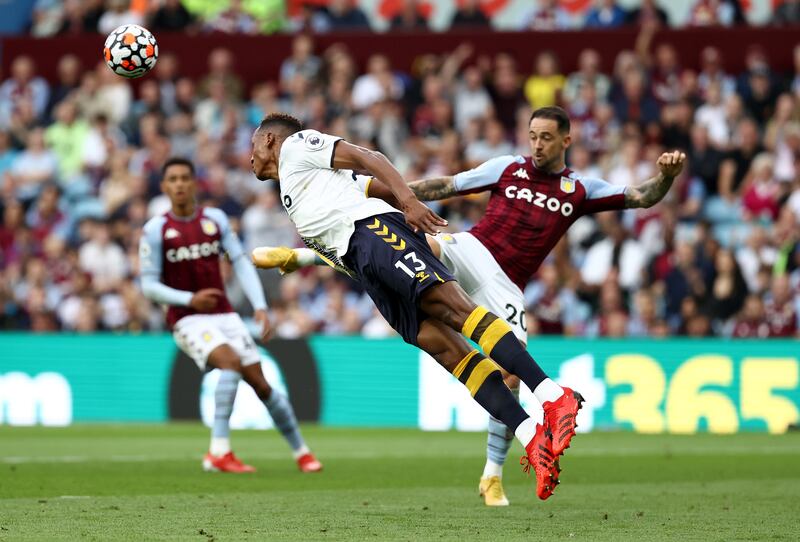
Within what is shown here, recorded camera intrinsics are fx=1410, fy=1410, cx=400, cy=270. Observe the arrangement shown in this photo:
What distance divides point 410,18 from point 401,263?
16.3m

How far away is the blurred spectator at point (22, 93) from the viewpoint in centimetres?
2458

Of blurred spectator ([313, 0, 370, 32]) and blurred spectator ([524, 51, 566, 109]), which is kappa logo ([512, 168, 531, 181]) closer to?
blurred spectator ([524, 51, 566, 109])

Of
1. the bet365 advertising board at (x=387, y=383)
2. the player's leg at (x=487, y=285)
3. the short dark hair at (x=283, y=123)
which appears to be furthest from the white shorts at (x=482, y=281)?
the bet365 advertising board at (x=387, y=383)

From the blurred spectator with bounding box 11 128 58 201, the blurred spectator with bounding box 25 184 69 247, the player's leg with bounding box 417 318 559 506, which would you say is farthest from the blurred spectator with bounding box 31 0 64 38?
the player's leg with bounding box 417 318 559 506

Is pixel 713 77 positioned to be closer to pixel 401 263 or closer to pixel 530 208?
pixel 530 208

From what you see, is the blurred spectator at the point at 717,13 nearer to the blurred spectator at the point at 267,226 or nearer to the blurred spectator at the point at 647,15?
the blurred spectator at the point at 647,15

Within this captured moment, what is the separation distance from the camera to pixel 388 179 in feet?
26.7

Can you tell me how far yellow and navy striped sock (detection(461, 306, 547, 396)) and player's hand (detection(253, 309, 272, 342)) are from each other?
159 inches

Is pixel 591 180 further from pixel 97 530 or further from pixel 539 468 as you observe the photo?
pixel 97 530

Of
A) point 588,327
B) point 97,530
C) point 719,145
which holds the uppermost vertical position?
point 719,145

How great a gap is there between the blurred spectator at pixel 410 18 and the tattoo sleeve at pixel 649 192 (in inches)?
563

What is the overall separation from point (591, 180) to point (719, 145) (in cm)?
Answer: 1110

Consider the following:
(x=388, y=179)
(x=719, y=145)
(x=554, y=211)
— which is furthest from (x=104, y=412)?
(x=388, y=179)

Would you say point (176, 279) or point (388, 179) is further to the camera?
point (176, 279)
